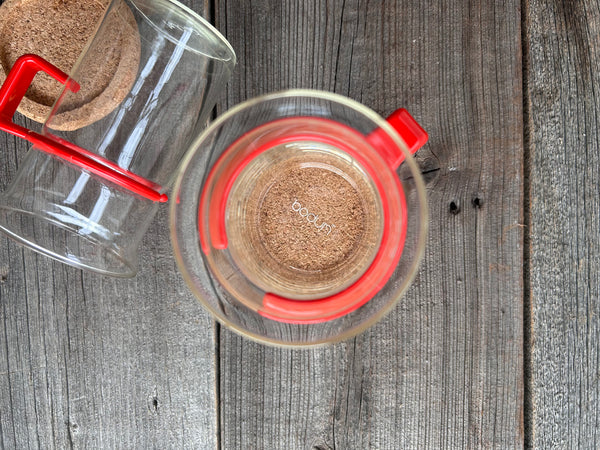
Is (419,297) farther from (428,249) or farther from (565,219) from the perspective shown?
(565,219)

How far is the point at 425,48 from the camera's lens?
0.53m

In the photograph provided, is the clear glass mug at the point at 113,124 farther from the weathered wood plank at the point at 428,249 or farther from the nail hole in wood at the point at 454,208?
the nail hole in wood at the point at 454,208

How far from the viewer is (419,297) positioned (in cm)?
54

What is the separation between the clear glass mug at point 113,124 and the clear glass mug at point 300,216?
6cm

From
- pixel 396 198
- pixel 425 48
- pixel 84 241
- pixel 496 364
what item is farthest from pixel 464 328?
pixel 84 241

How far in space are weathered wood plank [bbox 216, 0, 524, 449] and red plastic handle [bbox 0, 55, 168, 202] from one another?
15cm

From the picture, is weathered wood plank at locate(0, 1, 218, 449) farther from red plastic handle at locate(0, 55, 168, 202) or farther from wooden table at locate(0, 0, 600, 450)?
red plastic handle at locate(0, 55, 168, 202)

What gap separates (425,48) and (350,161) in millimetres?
168

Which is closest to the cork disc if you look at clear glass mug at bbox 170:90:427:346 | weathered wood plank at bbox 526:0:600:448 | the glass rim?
clear glass mug at bbox 170:90:427:346

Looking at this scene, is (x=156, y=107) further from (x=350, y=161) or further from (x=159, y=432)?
(x=159, y=432)

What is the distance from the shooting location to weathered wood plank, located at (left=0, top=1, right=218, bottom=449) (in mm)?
553

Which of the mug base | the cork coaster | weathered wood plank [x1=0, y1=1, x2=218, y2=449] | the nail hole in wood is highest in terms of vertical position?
the cork coaster

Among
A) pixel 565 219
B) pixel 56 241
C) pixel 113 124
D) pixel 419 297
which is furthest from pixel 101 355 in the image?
pixel 565 219

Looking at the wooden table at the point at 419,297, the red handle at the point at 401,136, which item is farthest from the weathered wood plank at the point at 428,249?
the red handle at the point at 401,136
